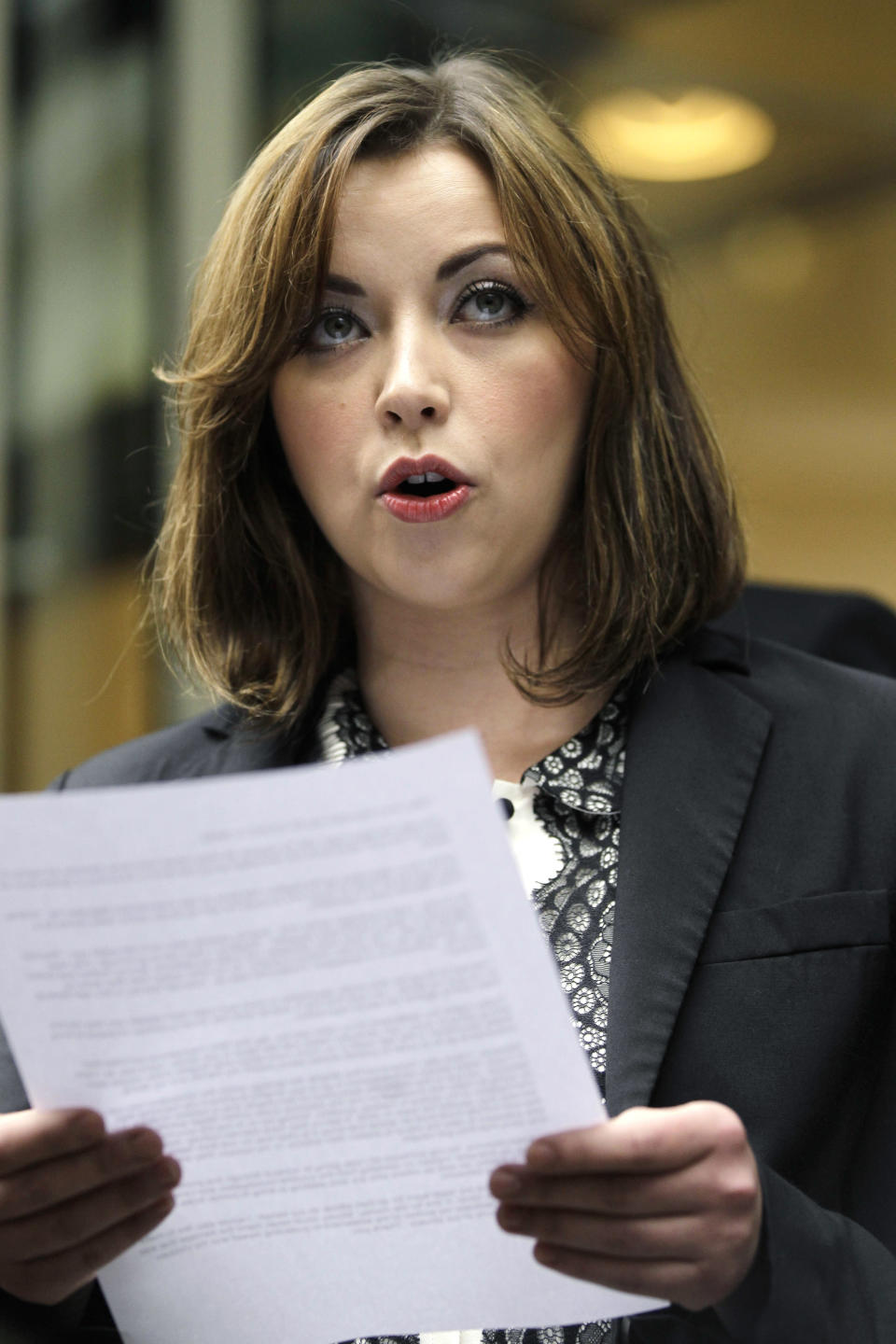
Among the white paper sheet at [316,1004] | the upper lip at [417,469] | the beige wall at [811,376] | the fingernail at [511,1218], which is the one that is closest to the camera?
the white paper sheet at [316,1004]

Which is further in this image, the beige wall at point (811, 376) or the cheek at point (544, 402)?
the beige wall at point (811, 376)

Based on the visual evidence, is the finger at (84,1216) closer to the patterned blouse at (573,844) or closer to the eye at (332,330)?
the patterned blouse at (573,844)

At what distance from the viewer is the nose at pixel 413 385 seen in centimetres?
132

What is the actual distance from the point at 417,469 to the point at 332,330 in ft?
0.54

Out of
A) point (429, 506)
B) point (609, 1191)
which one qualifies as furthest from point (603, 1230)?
point (429, 506)

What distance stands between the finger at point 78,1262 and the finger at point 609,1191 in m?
0.22

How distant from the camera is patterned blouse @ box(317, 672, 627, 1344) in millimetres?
1269

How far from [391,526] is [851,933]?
19.7 inches

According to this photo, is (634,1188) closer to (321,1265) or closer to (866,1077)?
(321,1265)

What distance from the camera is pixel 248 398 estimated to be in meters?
1.49

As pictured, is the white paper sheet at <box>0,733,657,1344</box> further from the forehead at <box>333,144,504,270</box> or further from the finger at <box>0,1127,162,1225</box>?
the forehead at <box>333,144,504,270</box>

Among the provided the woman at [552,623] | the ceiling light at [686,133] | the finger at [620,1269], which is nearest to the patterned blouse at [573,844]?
the woman at [552,623]

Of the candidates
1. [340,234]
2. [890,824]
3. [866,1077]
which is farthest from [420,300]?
[866,1077]

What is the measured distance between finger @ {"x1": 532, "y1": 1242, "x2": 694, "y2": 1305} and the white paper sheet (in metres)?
0.03
